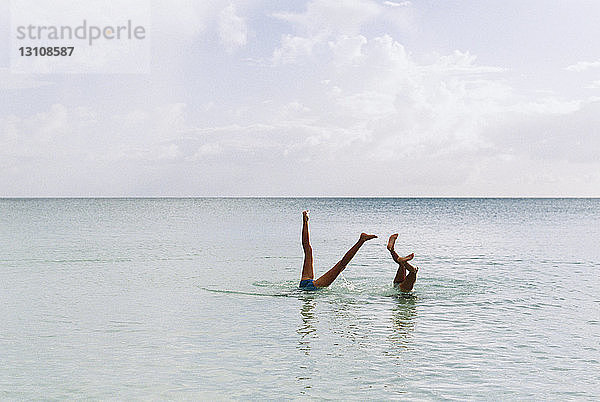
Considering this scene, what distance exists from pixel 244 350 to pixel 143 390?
2.43 metres

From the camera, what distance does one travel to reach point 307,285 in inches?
658

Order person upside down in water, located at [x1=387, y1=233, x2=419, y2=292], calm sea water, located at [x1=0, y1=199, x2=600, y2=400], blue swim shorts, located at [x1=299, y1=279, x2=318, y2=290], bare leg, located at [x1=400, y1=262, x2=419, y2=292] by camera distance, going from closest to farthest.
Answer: calm sea water, located at [x1=0, y1=199, x2=600, y2=400] → person upside down in water, located at [x1=387, y1=233, x2=419, y2=292] → bare leg, located at [x1=400, y1=262, x2=419, y2=292] → blue swim shorts, located at [x1=299, y1=279, x2=318, y2=290]

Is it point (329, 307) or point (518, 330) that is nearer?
point (518, 330)

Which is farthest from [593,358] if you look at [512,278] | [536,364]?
[512,278]

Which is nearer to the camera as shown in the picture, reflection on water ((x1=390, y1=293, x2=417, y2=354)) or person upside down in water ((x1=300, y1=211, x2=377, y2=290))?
reflection on water ((x1=390, y1=293, x2=417, y2=354))

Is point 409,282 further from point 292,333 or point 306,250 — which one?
point 292,333

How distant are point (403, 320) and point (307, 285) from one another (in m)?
4.08

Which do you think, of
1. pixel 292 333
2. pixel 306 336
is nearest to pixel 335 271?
pixel 292 333

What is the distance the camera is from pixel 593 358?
409 inches

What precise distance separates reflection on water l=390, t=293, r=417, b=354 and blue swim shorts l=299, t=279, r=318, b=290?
227 cm

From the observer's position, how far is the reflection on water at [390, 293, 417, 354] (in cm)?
1132

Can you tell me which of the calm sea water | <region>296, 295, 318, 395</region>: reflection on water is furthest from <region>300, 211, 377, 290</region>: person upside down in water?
<region>296, 295, 318, 395</region>: reflection on water

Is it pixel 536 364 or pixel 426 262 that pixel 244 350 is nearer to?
pixel 536 364

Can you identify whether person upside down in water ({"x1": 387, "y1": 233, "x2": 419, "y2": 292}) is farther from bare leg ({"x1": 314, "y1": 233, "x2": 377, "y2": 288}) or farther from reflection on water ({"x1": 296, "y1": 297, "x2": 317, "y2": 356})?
reflection on water ({"x1": 296, "y1": 297, "x2": 317, "y2": 356})
